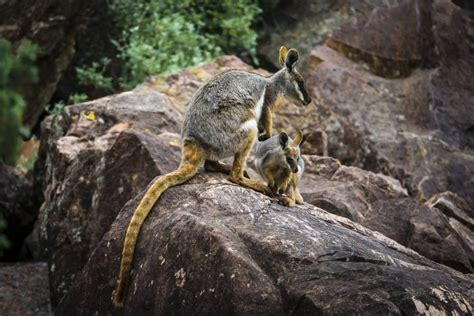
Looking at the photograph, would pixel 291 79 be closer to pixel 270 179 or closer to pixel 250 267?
pixel 270 179

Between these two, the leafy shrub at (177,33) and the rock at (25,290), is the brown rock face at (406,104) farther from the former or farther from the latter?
the rock at (25,290)

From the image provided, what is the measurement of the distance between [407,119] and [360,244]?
7.25m

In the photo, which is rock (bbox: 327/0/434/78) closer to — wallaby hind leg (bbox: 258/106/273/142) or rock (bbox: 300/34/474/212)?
rock (bbox: 300/34/474/212)

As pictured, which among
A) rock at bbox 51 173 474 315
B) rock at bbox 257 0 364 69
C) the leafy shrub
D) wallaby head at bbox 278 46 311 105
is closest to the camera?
rock at bbox 51 173 474 315

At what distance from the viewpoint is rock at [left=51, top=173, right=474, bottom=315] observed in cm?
592

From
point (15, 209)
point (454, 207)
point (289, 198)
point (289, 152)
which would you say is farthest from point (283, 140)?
point (15, 209)

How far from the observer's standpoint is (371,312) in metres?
5.62

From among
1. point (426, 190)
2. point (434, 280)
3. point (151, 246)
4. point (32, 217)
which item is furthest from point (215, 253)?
point (426, 190)

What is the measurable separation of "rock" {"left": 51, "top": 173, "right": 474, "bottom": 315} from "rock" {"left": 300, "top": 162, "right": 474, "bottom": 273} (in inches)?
Answer: 75.6

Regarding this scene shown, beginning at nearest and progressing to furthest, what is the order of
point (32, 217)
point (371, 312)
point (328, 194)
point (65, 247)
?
point (371, 312) → point (65, 247) → point (328, 194) → point (32, 217)

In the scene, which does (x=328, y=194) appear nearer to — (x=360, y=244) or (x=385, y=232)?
(x=385, y=232)

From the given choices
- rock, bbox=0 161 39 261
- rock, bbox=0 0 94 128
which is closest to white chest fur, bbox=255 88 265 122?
rock, bbox=0 161 39 261

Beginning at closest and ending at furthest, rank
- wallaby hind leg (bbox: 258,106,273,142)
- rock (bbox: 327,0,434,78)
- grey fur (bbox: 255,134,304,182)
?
grey fur (bbox: 255,134,304,182) < wallaby hind leg (bbox: 258,106,273,142) < rock (bbox: 327,0,434,78)

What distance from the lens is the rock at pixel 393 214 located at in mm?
9367
